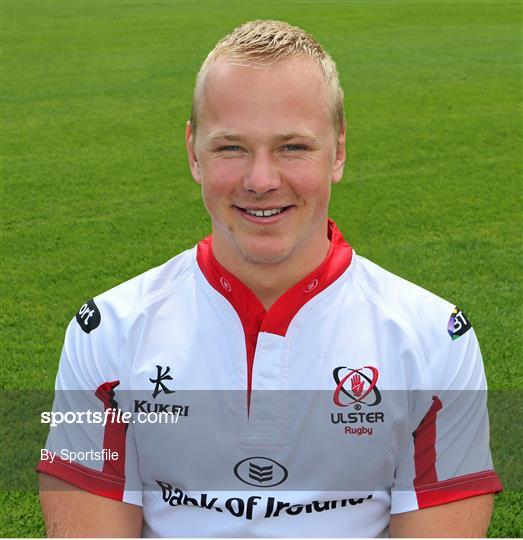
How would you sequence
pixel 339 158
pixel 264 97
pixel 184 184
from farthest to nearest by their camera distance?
pixel 184 184 → pixel 339 158 → pixel 264 97

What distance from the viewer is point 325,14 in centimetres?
2000

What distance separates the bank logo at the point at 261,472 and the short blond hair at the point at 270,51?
0.86 metres

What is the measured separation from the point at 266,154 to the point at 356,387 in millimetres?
629

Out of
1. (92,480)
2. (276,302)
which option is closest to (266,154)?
(276,302)

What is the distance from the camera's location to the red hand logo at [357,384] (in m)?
2.14

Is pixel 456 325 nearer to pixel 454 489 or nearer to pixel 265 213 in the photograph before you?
pixel 454 489

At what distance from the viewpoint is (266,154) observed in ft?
6.72

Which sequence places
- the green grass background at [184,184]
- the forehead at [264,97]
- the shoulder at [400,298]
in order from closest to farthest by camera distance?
the forehead at [264,97] → the shoulder at [400,298] → the green grass background at [184,184]

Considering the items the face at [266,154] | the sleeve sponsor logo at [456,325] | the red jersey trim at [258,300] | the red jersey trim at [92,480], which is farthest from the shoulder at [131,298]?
the sleeve sponsor logo at [456,325]

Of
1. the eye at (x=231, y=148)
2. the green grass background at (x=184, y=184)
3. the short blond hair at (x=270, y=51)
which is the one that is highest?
the short blond hair at (x=270, y=51)

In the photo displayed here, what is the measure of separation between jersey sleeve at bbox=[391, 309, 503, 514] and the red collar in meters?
0.35

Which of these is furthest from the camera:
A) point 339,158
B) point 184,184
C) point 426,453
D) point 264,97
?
point 184,184

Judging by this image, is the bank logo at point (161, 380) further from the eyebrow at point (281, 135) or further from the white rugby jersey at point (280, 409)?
the eyebrow at point (281, 135)

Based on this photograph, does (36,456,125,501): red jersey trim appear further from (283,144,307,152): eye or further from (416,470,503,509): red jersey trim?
(283,144,307,152): eye
